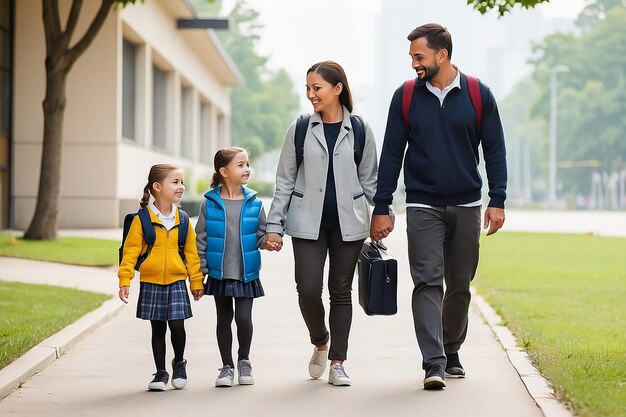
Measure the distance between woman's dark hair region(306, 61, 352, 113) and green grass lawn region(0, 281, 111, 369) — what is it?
279cm

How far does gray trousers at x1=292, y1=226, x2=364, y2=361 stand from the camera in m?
7.48

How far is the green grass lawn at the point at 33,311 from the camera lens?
359 inches

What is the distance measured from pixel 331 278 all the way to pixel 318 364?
59 centimetres

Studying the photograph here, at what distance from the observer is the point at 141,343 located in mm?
9836

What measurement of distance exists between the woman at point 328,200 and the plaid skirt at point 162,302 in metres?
0.62

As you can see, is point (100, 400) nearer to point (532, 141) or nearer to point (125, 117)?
point (125, 117)

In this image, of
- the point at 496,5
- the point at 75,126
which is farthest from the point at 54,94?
the point at 496,5

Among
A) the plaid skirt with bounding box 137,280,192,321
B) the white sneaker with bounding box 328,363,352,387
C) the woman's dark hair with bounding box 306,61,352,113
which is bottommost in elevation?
the white sneaker with bounding box 328,363,352,387

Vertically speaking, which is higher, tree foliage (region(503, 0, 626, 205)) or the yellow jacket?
tree foliage (region(503, 0, 626, 205))

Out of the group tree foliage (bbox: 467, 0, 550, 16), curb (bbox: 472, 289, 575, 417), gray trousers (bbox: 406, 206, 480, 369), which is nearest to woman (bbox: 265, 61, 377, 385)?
gray trousers (bbox: 406, 206, 480, 369)

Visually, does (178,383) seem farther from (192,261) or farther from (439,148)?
(439,148)

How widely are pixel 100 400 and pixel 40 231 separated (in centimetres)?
1634

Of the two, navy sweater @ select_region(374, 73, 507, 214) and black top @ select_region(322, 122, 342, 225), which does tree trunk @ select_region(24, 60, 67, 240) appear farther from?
navy sweater @ select_region(374, 73, 507, 214)

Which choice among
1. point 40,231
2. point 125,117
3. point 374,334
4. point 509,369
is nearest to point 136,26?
point 125,117
